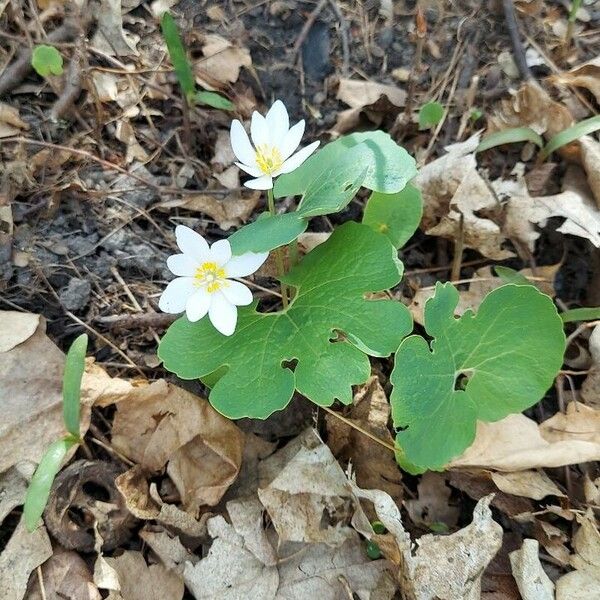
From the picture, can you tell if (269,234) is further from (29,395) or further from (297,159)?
(29,395)

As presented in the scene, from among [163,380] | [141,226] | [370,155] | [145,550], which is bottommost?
[145,550]

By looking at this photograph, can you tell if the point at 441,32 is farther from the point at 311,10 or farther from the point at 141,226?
the point at 141,226

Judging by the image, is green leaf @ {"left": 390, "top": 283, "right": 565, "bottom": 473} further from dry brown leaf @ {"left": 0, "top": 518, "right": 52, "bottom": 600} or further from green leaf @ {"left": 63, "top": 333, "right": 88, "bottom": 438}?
dry brown leaf @ {"left": 0, "top": 518, "right": 52, "bottom": 600}

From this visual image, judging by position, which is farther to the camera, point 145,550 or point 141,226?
point 141,226

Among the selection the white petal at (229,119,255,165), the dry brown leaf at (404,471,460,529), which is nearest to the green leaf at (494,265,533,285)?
the dry brown leaf at (404,471,460,529)

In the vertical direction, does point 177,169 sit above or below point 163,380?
above

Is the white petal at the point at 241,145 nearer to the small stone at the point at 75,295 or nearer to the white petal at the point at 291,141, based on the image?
the white petal at the point at 291,141

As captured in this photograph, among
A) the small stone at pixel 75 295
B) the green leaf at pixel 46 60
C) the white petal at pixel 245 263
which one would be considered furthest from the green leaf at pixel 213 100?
the white petal at pixel 245 263

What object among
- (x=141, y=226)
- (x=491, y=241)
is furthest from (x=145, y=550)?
(x=491, y=241)
